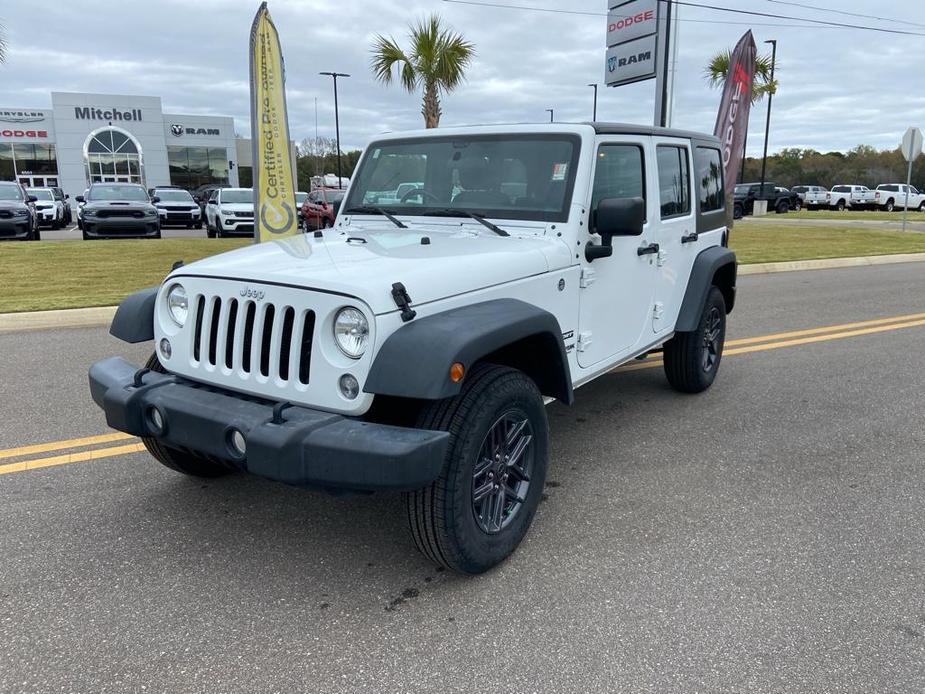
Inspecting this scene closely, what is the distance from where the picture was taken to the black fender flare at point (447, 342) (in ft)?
8.05

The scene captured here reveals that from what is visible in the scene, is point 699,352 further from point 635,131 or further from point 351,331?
point 351,331

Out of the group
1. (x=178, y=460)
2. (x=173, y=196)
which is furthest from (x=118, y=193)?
(x=178, y=460)

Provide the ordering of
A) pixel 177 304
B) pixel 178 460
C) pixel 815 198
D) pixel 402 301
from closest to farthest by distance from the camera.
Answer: pixel 402 301 → pixel 177 304 → pixel 178 460 → pixel 815 198

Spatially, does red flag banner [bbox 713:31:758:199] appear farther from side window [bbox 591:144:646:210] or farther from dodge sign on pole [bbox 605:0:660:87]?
side window [bbox 591:144:646:210]

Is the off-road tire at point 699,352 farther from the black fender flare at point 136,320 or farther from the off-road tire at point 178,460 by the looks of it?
the black fender flare at point 136,320

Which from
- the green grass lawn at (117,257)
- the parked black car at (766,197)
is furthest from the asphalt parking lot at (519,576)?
the parked black car at (766,197)

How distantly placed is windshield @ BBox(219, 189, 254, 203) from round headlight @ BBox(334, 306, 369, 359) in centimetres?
1879

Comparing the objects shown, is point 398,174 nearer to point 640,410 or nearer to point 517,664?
point 640,410

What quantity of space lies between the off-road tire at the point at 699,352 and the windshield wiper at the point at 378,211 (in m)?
2.31

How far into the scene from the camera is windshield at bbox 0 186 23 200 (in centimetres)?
1741

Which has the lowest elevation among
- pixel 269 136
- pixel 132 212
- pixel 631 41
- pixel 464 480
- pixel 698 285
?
pixel 464 480

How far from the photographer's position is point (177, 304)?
3162mm

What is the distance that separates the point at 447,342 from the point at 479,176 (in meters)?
1.68

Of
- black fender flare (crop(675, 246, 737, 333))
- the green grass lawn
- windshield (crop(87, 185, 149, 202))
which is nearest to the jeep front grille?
black fender flare (crop(675, 246, 737, 333))
